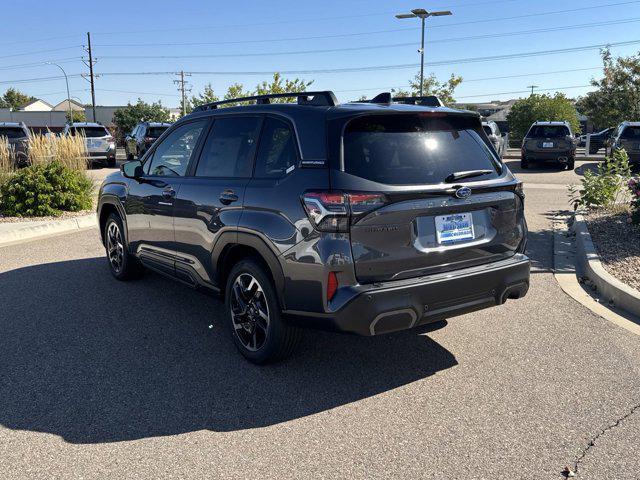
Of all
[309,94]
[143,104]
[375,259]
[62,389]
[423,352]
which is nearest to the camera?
[375,259]

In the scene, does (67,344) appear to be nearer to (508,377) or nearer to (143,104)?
(508,377)

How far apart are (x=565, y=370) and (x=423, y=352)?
1.00 metres

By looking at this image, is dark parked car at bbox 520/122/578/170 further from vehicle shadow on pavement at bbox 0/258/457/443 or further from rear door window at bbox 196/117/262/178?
rear door window at bbox 196/117/262/178

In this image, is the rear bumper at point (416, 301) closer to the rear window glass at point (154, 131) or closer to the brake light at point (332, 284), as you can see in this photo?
the brake light at point (332, 284)

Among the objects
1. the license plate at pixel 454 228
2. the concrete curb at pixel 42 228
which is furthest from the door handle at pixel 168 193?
the concrete curb at pixel 42 228

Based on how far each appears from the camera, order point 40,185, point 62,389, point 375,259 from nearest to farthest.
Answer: point 375,259 < point 62,389 < point 40,185

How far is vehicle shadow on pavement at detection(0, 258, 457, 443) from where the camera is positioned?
134 inches

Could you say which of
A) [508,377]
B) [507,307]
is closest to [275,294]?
[508,377]

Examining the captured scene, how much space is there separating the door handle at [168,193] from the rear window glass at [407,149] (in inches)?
77.5

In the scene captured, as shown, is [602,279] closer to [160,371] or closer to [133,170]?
[160,371]

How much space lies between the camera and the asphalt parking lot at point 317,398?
2.95 m

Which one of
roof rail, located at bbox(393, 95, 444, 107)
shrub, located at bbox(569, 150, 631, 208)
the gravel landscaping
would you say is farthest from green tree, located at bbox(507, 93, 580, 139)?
roof rail, located at bbox(393, 95, 444, 107)

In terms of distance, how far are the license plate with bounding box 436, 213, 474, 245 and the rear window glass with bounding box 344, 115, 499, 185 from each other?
0.26 metres

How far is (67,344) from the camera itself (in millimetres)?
4562
